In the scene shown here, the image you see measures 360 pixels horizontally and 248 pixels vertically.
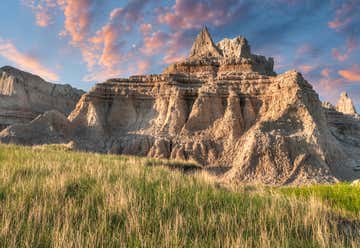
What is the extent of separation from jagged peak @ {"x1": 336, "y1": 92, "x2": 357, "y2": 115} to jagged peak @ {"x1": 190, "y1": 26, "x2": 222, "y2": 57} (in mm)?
48154

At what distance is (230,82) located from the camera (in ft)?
109

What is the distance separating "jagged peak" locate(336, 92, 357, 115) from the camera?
71.2m

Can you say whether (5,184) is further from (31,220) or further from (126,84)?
(126,84)

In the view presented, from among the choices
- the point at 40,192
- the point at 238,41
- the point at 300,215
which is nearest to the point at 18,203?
the point at 40,192

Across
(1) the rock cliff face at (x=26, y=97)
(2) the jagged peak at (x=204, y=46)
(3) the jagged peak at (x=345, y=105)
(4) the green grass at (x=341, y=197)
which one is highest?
(2) the jagged peak at (x=204, y=46)

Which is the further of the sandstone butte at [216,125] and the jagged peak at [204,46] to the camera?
the jagged peak at [204,46]

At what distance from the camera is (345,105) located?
240ft

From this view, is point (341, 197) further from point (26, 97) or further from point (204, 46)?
point (26, 97)

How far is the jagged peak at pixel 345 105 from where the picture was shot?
71.2 m

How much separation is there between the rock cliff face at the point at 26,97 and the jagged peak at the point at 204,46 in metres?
33.2

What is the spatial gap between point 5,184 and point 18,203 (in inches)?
56.7

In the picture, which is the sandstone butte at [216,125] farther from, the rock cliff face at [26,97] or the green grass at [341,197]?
the rock cliff face at [26,97]

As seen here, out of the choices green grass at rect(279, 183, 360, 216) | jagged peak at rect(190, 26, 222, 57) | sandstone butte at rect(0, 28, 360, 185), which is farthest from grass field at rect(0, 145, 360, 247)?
jagged peak at rect(190, 26, 222, 57)

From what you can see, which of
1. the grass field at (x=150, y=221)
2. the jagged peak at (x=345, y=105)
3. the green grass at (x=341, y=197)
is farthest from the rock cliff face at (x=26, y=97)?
the jagged peak at (x=345, y=105)
